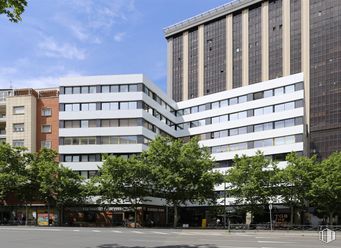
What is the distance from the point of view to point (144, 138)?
71.2 m

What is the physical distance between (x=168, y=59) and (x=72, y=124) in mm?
54860

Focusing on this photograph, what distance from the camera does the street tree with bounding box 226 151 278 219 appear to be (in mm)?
57344

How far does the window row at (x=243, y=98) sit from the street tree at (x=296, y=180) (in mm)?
18753

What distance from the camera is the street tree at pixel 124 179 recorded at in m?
58.2

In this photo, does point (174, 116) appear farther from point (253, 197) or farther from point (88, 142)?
point (253, 197)

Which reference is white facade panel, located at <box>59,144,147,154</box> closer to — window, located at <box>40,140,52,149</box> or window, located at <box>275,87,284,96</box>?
window, located at <box>40,140,52,149</box>

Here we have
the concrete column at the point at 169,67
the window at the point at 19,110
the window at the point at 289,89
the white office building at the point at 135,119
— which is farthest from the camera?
the concrete column at the point at 169,67

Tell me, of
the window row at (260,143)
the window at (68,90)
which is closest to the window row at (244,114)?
the window row at (260,143)

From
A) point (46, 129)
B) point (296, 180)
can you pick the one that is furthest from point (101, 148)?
point (296, 180)

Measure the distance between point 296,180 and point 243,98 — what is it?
26.0m

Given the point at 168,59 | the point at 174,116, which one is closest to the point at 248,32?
the point at 168,59

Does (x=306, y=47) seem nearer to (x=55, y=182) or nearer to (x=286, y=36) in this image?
(x=286, y=36)

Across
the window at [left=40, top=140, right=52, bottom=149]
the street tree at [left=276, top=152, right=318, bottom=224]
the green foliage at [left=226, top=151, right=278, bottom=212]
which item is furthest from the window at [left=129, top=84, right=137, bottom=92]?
the street tree at [left=276, top=152, right=318, bottom=224]

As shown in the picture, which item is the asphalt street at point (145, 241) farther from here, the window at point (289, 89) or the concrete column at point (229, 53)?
the concrete column at point (229, 53)
